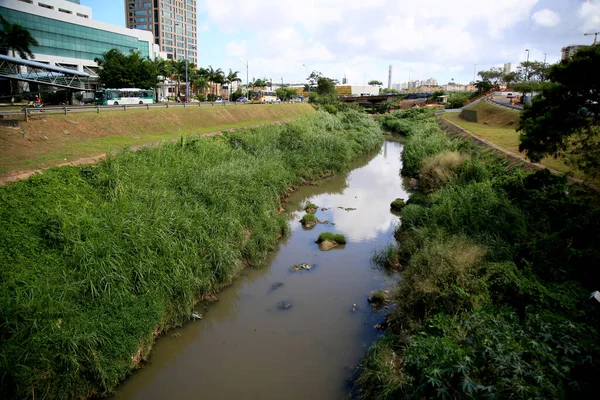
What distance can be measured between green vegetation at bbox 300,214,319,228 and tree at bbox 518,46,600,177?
947 centimetres

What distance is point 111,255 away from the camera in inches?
406

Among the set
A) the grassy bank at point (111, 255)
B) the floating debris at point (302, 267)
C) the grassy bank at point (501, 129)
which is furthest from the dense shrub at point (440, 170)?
the floating debris at point (302, 267)

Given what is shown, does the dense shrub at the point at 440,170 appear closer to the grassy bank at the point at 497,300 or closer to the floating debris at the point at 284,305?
the grassy bank at the point at 497,300

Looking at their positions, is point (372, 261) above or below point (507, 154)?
below

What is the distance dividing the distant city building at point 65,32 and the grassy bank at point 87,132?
34.0m

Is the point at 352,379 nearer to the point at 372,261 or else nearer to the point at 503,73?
the point at 372,261

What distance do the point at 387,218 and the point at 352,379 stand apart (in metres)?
12.3

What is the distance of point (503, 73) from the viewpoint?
9069cm

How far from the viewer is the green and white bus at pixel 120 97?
4236 cm

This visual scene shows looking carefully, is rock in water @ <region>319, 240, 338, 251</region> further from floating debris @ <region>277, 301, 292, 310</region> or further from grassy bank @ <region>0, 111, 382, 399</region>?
floating debris @ <region>277, 301, 292, 310</region>

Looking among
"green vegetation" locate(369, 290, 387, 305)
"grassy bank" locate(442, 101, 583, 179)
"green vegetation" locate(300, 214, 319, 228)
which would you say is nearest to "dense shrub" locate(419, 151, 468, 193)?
"grassy bank" locate(442, 101, 583, 179)

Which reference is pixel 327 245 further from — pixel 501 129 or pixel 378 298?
pixel 501 129

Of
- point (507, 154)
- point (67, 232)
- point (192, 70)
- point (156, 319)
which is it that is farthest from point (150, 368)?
point (192, 70)

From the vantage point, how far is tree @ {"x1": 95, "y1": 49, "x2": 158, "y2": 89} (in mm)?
49844
